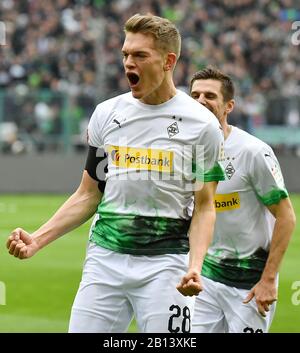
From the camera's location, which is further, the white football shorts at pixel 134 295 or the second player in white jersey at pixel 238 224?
the second player in white jersey at pixel 238 224

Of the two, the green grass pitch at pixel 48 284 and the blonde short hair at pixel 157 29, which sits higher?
the blonde short hair at pixel 157 29

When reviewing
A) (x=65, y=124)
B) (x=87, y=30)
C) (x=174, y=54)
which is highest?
(x=174, y=54)

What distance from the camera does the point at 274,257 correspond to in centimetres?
629

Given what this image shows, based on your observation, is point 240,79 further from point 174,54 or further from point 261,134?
point 174,54

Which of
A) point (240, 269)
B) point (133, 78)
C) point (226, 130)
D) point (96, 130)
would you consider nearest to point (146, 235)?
point (96, 130)

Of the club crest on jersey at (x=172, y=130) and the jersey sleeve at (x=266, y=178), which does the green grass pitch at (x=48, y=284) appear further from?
the club crest on jersey at (x=172, y=130)

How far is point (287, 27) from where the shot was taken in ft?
99.1

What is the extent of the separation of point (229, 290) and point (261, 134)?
1888cm

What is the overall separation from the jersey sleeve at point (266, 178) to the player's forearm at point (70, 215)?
1194 millimetres

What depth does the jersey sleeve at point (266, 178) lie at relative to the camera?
21.0ft

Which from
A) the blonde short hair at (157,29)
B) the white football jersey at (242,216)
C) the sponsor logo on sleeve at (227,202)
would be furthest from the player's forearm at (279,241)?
the blonde short hair at (157,29)

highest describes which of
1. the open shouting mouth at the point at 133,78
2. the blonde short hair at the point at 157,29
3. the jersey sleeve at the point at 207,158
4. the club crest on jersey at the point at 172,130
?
the blonde short hair at the point at 157,29

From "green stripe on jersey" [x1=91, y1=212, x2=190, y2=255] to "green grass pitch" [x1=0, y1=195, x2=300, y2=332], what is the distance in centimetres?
450
